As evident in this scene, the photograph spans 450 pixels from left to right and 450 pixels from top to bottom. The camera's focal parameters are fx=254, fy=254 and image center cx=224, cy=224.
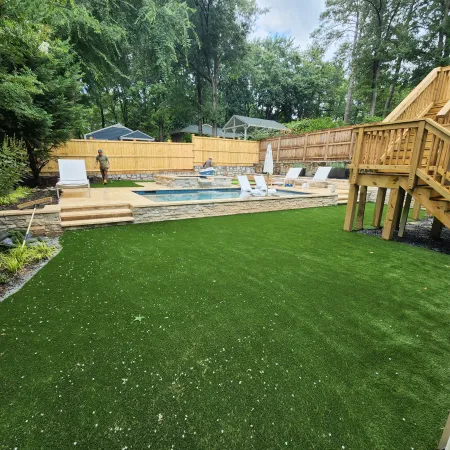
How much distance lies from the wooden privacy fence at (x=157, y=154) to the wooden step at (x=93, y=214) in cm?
714

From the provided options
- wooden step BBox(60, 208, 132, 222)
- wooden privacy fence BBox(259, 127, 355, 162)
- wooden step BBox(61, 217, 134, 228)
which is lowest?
wooden step BBox(61, 217, 134, 228)

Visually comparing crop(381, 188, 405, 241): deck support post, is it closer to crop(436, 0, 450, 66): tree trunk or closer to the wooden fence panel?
the wooden fence panel

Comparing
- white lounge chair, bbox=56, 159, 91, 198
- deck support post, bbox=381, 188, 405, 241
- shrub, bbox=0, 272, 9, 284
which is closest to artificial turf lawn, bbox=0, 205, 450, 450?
shrub, bbox=0, 272, 9, 284

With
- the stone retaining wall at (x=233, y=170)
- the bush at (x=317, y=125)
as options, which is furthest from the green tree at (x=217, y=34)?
the bush at (x=317, y=125)

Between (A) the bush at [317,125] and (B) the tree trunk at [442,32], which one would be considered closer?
(B) the tree trunk at [442,32]

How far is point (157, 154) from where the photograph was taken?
14.5 metres

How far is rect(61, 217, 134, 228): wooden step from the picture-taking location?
5.15 m

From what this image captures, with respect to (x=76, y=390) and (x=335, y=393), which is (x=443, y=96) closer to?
(x=335, y=393)

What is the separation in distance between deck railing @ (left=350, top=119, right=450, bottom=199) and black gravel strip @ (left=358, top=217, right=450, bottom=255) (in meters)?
1.20

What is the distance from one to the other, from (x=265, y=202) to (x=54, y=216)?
5.30 metres

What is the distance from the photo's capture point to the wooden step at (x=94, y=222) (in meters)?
5.15

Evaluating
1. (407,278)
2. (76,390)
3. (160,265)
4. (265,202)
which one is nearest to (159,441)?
(76,390)

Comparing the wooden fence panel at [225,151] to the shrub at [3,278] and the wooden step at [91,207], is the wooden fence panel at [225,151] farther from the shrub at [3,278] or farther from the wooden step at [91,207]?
the shrub at [3,278]

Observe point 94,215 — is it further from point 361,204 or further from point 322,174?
point 322,174
